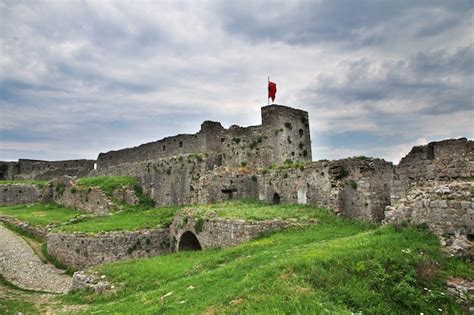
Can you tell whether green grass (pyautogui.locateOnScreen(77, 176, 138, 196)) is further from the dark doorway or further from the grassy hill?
the grassy hill

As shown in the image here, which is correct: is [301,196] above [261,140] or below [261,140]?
below

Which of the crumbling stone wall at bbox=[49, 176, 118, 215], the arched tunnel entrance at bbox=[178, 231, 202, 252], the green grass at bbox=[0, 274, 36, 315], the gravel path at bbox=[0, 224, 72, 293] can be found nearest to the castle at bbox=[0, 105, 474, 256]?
the crumbling stone wall at bbox=[49, 176, 118, 215]

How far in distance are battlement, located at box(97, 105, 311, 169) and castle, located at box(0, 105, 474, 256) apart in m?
0.08

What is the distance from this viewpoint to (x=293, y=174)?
75.5 ft

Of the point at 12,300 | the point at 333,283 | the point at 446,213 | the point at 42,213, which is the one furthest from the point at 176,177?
the point at 333,283

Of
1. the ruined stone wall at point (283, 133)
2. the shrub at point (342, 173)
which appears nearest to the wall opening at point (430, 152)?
the shrub at point (342, 173)

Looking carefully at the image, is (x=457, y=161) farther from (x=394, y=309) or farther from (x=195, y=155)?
(x=195, y=155)

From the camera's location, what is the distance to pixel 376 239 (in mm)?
11492

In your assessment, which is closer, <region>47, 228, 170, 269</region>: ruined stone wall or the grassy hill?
the grassy hill

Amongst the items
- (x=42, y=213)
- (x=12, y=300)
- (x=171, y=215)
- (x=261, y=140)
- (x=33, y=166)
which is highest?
(x=261, y=140)

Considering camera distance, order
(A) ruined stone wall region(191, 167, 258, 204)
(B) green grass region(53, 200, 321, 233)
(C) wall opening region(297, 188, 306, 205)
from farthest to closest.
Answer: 1. (A) ruined stone wall region(191, 167, 258, 204)
2. (C) wall opening region(297, 188, 306, 205)
3. (B) green grass region(53, 200, 321, 233)

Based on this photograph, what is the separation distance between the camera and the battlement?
29.4 meters

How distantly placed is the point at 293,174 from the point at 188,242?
7.65 m

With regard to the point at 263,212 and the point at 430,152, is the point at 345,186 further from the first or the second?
the point at 430,152
